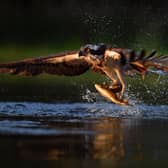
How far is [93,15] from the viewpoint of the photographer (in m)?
22.8

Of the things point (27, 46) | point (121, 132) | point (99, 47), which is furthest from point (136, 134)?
point (27, 46)

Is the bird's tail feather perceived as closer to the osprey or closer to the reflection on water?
the osprey

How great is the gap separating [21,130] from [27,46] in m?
10.3

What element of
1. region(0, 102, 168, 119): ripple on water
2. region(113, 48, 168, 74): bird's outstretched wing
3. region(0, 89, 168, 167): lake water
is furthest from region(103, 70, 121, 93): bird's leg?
region(0, 102, 168, 119): ripple on water

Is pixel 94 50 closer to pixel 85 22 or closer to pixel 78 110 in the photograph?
pixel 78 110

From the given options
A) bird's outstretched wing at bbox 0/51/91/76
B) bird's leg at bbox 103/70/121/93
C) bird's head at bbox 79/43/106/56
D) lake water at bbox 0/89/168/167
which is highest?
bird's head at bbox 79/43/106/56

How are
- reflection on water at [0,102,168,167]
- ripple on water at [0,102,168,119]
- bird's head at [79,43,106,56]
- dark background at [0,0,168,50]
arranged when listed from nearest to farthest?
reflection on water at [0,102,168,167] → bird's head at [79,43,106,56] → ripple on water at [0,102,168,119] → dark background at [0,0,168,50]

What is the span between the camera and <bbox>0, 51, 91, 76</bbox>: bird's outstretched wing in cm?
1205

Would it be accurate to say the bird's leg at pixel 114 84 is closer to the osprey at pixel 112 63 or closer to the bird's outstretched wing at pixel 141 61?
the osprey at pixel 112 63

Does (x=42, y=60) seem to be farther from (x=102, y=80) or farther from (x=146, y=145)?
(x=102, y=80)

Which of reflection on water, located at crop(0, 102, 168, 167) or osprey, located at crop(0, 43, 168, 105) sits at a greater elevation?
osprey, located at crop(0, 43, 168, 105)

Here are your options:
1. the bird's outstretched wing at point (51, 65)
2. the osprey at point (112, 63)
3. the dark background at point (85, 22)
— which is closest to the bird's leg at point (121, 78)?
the osprey at point (112, 63)

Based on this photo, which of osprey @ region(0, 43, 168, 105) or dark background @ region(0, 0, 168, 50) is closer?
osprey @ region(0, 43, 168, 105)

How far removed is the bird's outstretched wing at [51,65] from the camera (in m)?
12.0
